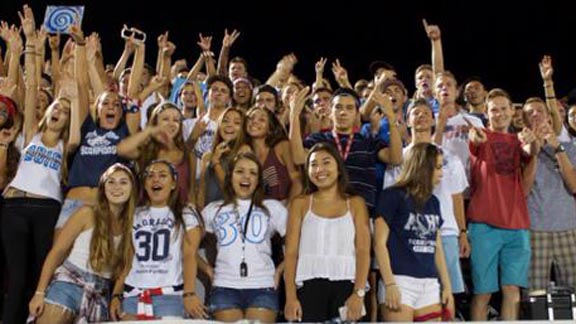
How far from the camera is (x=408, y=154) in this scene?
5.84 meters

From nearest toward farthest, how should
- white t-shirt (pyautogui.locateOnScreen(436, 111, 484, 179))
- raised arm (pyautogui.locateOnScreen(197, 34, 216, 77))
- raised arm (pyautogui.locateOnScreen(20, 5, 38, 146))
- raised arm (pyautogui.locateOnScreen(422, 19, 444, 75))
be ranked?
raised arm (pyautogui.locateOnScreen(20, 5, 38, 146)) < white t-shirt (pyautogui.locateOnScreen(436, 111, 484, 179)) < raised arm (pyautogui.locateOnScreen(422, 19, 444, 75)) < raised arm (pyautogui.locateOnScreen(197, 34, 216, 77))

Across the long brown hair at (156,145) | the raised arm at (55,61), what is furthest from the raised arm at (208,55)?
the long brown hair at (156,145)

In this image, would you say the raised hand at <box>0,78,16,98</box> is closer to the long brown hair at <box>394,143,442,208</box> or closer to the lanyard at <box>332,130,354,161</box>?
A: the lanyard at <box>332,130,354,161</box>

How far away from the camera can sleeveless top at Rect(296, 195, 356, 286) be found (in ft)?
17.9

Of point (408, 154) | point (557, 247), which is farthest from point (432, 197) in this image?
point (557, 247)

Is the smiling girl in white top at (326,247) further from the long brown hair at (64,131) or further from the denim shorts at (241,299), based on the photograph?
the long brown hair at (64,131)

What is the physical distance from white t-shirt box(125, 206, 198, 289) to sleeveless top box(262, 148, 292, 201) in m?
0.65

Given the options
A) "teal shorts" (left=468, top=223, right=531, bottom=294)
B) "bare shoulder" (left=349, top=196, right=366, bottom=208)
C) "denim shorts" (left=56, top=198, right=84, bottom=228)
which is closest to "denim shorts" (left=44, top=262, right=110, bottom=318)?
"denim shorts" (left=56, top=198, right=84, bottom=228)

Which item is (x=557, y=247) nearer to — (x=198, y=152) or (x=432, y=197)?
(x=432, y=197)

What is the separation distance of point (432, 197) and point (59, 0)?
8.84m

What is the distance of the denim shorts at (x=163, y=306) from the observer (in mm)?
5402

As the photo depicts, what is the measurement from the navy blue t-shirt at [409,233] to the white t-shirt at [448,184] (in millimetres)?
349

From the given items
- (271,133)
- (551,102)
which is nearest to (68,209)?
(271,133)

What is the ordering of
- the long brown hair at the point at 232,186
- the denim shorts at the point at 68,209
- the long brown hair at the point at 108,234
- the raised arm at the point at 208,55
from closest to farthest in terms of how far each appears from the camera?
the long brown hair at the point at 108,234
the long brown hair at the point at 232,186
the denim shorts at the point at 68,209
the raised arm at the point at 208,55
